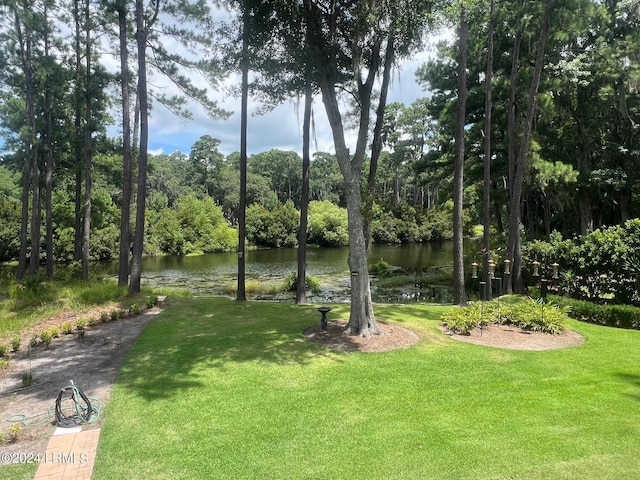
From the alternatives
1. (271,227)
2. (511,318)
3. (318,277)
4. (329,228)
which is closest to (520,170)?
(511,318)

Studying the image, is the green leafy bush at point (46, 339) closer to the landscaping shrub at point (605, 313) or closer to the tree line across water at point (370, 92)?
the tree line across water at point (370, 92)

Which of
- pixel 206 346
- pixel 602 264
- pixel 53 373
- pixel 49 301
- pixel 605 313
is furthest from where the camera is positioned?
pixel 49 301

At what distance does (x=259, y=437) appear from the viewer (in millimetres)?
4570

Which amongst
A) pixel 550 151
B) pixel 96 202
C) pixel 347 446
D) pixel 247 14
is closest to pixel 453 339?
pixel 347 446

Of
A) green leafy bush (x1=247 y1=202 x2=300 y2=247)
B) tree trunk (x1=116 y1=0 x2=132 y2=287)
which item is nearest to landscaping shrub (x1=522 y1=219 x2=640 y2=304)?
tree trunk (x1=116 y1=0 x2=132 y2=287)

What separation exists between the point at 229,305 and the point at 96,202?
767 inches

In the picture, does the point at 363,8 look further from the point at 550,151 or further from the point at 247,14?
the point at 550,151

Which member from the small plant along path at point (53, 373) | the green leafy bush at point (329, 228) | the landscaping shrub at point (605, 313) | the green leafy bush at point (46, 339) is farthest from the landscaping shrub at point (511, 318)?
the green leafy bush at point (329, 228)

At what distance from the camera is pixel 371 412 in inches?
203

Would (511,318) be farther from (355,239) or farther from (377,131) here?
(377,131)

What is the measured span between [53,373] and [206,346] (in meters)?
2.63

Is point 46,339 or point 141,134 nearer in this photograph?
point 46,339

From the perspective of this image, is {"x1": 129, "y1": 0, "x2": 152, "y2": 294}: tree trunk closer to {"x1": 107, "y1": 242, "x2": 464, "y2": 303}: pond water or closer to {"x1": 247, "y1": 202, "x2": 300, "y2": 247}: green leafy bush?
{"x1": 107, "y1": 242, "x2": 464, "y2": 303}: pond water

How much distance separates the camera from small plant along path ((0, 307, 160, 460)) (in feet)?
15.9
